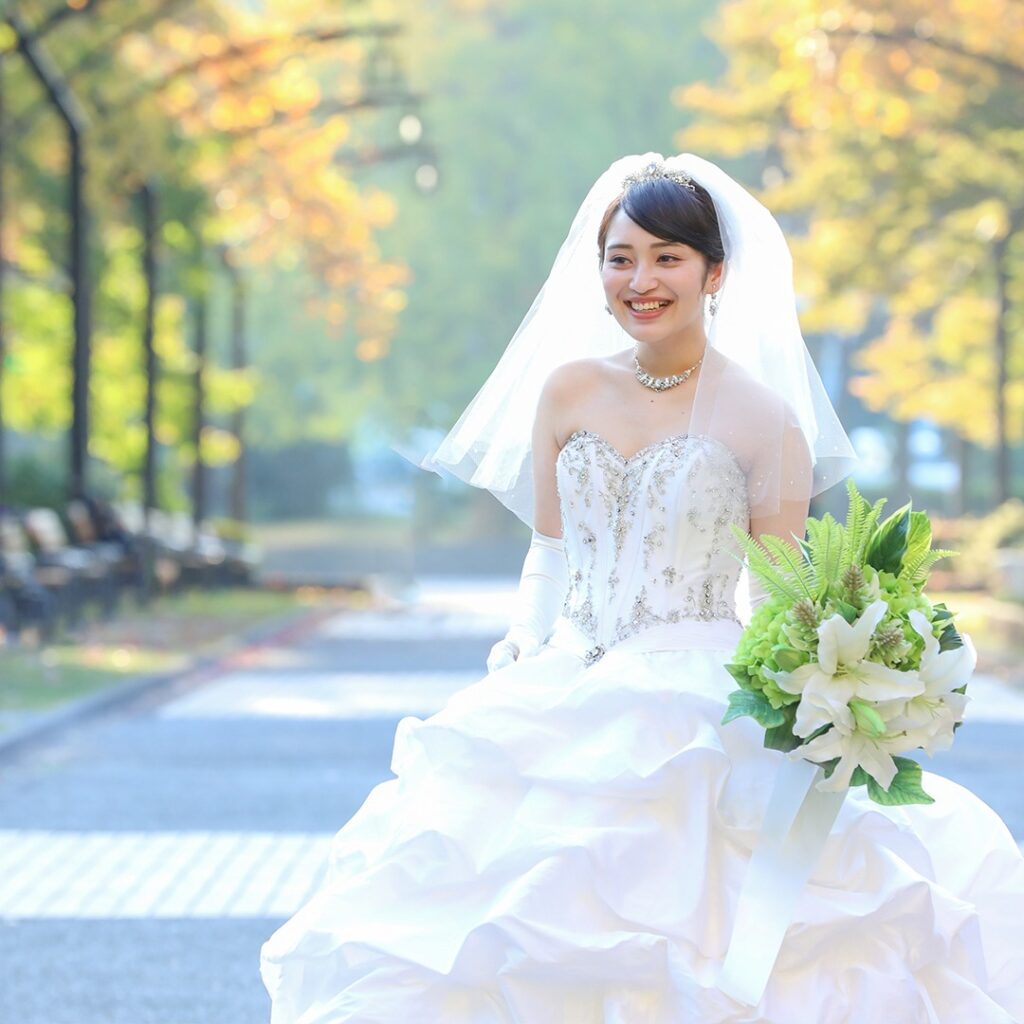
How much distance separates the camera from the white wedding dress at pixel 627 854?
4551 mm

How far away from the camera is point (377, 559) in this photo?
132 ft

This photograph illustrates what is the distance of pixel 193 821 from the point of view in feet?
35.1

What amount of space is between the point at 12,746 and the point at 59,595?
9.01 m

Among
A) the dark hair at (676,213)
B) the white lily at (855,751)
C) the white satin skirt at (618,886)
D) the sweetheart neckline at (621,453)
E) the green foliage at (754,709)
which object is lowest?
the white satin skirt at (618,886)

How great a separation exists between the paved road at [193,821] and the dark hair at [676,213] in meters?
2.99

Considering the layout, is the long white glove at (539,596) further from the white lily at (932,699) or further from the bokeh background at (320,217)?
the bokeh background at (320,217)

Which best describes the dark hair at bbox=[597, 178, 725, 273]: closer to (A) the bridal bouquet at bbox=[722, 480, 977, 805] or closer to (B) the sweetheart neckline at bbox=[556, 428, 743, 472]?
(B) the sweetheart neckline at bbox=[556, 428, 743, 472]

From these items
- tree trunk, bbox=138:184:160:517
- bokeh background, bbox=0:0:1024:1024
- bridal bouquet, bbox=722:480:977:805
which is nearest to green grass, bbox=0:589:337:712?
bokeh background, bbox=0:0:1024:1024

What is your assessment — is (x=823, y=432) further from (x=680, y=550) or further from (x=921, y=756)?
(x=921, y=756)

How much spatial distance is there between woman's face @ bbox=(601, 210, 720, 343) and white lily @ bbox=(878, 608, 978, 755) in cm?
101

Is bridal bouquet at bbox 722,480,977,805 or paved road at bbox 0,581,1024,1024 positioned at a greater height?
bridal bouquet at bbox 722,480,977,805

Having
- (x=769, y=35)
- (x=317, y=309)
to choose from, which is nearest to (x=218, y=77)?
(x=769, y=35)

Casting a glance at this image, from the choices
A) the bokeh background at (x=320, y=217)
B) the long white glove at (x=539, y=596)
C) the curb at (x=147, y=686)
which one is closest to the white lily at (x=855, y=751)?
the long white glove at (x=539, y=596)

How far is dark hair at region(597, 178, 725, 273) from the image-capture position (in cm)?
502
